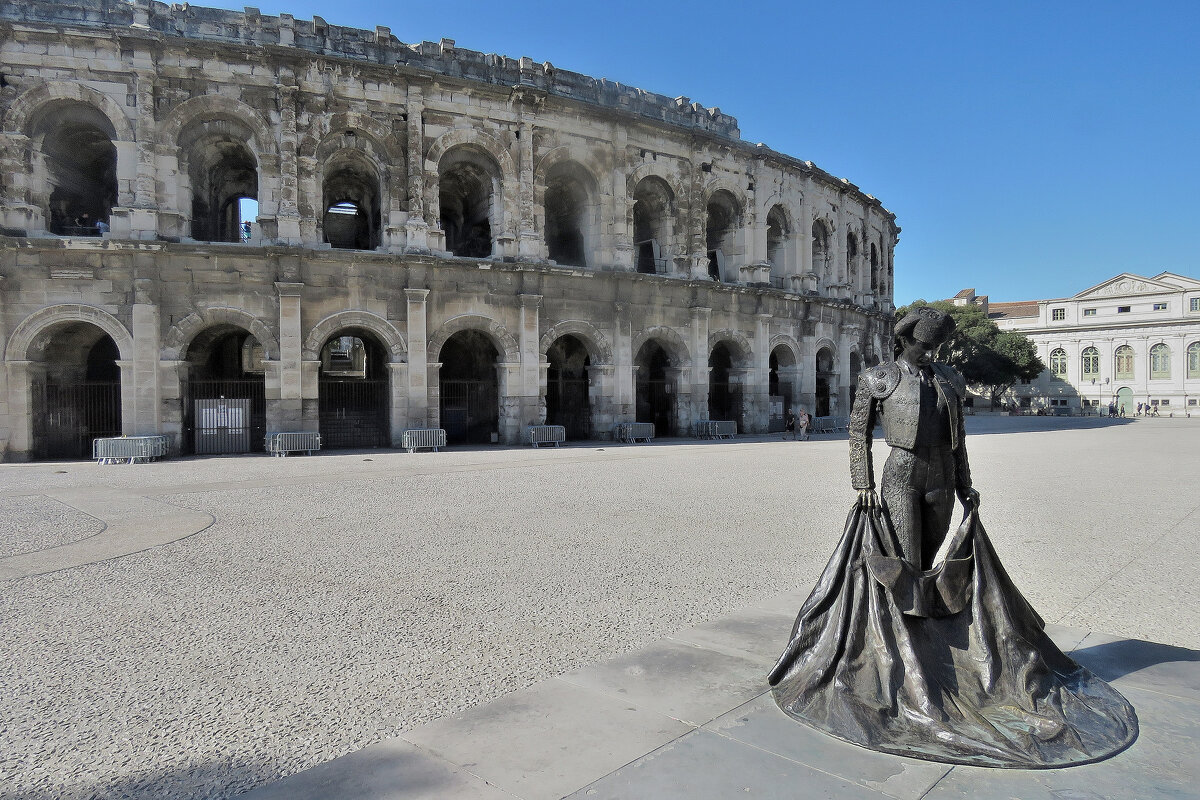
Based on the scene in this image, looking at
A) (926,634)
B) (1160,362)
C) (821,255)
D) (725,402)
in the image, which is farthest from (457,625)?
(1160,362)

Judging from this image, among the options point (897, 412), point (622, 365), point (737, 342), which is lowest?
point (897, 412)

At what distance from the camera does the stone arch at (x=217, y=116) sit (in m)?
17.9

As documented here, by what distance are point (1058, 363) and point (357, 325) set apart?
67728 millimetres

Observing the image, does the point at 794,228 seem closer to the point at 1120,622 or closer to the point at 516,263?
the point at 516,263

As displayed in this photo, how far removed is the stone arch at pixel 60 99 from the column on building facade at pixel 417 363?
8193 millimetres

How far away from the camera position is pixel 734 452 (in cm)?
1847

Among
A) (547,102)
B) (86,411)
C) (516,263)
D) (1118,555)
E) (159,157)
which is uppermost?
(547,102)

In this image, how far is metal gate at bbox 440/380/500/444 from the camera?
2297 centimetres

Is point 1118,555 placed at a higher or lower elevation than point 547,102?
lower

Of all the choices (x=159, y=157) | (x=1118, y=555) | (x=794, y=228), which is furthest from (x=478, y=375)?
(x=1118, y=555)

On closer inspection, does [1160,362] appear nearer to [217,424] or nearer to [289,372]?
[289,372]

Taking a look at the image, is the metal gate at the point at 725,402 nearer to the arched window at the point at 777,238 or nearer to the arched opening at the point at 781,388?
the arched opening at the point at 781,388

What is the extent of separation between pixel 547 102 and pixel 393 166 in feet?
17.8

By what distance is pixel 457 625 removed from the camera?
4945mm
